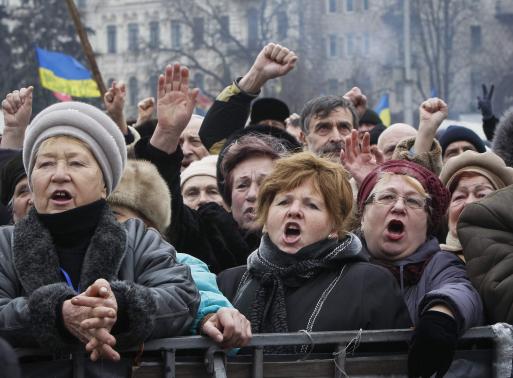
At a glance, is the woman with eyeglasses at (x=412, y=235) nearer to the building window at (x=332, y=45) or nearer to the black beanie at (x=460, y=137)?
the black beanie at (x=460, y=137)

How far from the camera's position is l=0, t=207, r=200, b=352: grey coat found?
14.1ft

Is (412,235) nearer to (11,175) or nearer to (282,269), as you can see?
(282,269)

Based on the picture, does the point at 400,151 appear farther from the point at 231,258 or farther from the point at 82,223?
the point at 82,223

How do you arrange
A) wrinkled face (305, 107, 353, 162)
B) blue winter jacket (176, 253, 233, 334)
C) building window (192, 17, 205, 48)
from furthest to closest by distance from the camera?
building window (192, 17, 205, 48) → wrinkled face (305, 107, 353, 162) → blue winter jacket (176, 253, 233, 334)

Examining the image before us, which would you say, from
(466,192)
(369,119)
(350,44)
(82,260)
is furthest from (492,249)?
(350,44)

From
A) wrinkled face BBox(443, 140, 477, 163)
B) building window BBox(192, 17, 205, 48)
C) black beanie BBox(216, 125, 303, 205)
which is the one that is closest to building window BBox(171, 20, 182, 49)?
building window BBox(192, 17, 205, 48)

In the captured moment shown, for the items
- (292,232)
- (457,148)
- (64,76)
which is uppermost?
(292,232)

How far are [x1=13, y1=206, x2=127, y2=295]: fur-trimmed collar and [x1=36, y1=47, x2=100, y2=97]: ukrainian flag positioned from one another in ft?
51.1

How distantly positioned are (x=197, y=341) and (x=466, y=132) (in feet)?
13.7

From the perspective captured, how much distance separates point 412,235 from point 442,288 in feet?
1.87

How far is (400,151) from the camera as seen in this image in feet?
25.3

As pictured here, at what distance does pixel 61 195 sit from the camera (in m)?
4.73

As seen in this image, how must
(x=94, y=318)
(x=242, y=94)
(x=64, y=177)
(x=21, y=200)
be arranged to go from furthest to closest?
(x=242, y=94) < (x=21, y=200) < (x=64, y=177) < (x=94, y=318)

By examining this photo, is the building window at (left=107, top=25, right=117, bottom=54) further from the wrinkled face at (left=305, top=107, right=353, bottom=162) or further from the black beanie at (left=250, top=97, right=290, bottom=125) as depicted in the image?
the wrinkled face at (left=305, top=107, right=353, bottom=162)
